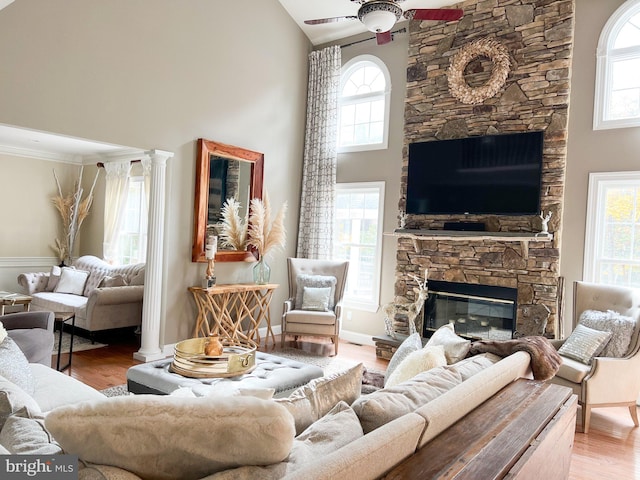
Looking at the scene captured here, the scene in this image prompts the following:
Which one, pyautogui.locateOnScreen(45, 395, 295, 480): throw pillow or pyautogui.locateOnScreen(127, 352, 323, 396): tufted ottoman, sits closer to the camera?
pyautogui.locateOnScreen(45, 395, 295, 480): throw pillow

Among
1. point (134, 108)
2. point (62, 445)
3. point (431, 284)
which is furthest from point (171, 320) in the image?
point (62, 445)

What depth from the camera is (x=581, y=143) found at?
4.53 meters

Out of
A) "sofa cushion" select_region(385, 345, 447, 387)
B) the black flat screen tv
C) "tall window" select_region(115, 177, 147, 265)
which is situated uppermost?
the black flat screen tv

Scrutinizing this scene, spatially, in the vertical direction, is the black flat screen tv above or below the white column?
above

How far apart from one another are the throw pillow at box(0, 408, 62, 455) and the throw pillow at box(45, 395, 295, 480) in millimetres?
151

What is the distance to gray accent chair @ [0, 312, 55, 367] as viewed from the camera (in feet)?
10.1

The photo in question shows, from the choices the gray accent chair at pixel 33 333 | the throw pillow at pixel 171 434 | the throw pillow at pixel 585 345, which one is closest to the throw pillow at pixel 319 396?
the throw pillow at pixel 171 434

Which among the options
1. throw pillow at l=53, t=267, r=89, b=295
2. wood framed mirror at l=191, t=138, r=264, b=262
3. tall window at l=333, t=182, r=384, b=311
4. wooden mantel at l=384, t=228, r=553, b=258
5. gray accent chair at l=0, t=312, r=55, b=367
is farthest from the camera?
throw pillow at l=53, t=267, r=89, b=295

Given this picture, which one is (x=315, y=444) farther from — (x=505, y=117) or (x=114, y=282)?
(x=114, y=282)

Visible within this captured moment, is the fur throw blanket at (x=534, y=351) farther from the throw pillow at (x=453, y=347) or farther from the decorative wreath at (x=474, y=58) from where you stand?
the decorative wreath at (x=474, y=58)

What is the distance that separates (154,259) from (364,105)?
3410mm

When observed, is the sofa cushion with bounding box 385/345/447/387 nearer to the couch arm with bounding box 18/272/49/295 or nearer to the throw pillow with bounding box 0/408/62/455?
the throw pillow with bounding box 0/408/62/455

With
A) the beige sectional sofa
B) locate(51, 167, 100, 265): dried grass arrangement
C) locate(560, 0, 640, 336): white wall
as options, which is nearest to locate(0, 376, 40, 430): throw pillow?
the beige sectional sofa

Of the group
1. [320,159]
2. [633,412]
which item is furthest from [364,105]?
[633,412]
